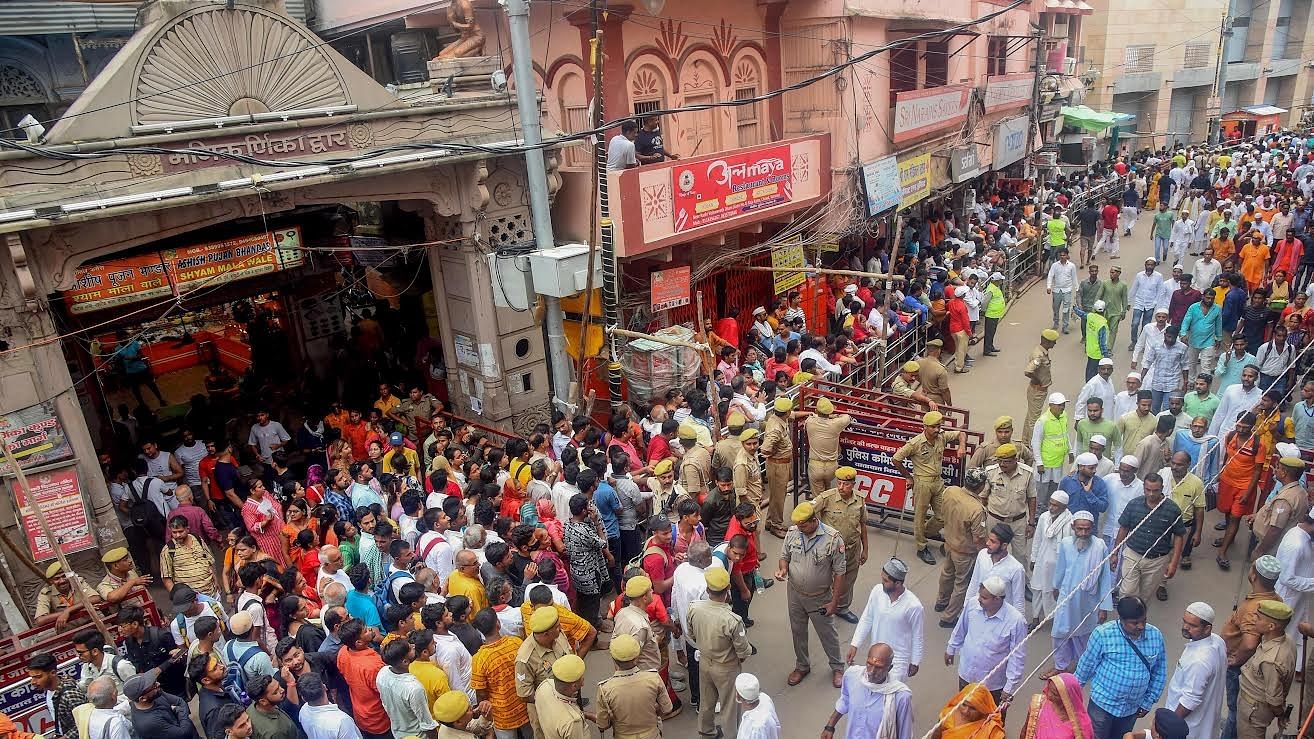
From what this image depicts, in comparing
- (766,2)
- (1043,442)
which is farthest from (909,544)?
(766,2)

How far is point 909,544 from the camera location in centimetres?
909

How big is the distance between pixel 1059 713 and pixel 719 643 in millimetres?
2143

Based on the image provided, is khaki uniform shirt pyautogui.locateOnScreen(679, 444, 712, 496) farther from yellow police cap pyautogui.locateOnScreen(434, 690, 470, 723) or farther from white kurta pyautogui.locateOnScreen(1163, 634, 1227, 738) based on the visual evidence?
white kurta pyautogui.locateOnScreen(1163, 634, 1227, 738)

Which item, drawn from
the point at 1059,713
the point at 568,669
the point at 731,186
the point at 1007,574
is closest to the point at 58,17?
the point at 731,186

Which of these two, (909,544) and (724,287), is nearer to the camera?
(909,544)

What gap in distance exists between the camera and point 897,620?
5.77 m

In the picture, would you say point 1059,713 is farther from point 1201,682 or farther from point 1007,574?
point 1007,574

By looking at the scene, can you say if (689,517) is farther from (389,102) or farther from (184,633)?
(389,102)

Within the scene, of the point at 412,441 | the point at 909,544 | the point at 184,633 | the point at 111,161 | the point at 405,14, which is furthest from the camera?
the point at 405,14

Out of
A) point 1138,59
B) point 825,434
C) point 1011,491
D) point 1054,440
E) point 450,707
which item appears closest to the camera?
point 450,707

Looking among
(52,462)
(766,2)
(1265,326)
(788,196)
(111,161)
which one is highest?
(766,2)

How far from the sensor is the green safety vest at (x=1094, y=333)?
11.5m

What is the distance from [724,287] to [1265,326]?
326 inches

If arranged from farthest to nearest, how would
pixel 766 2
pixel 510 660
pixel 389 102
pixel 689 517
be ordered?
pixel 766 2, pixel 389 102, pixel 689 517, pixel 510 660
